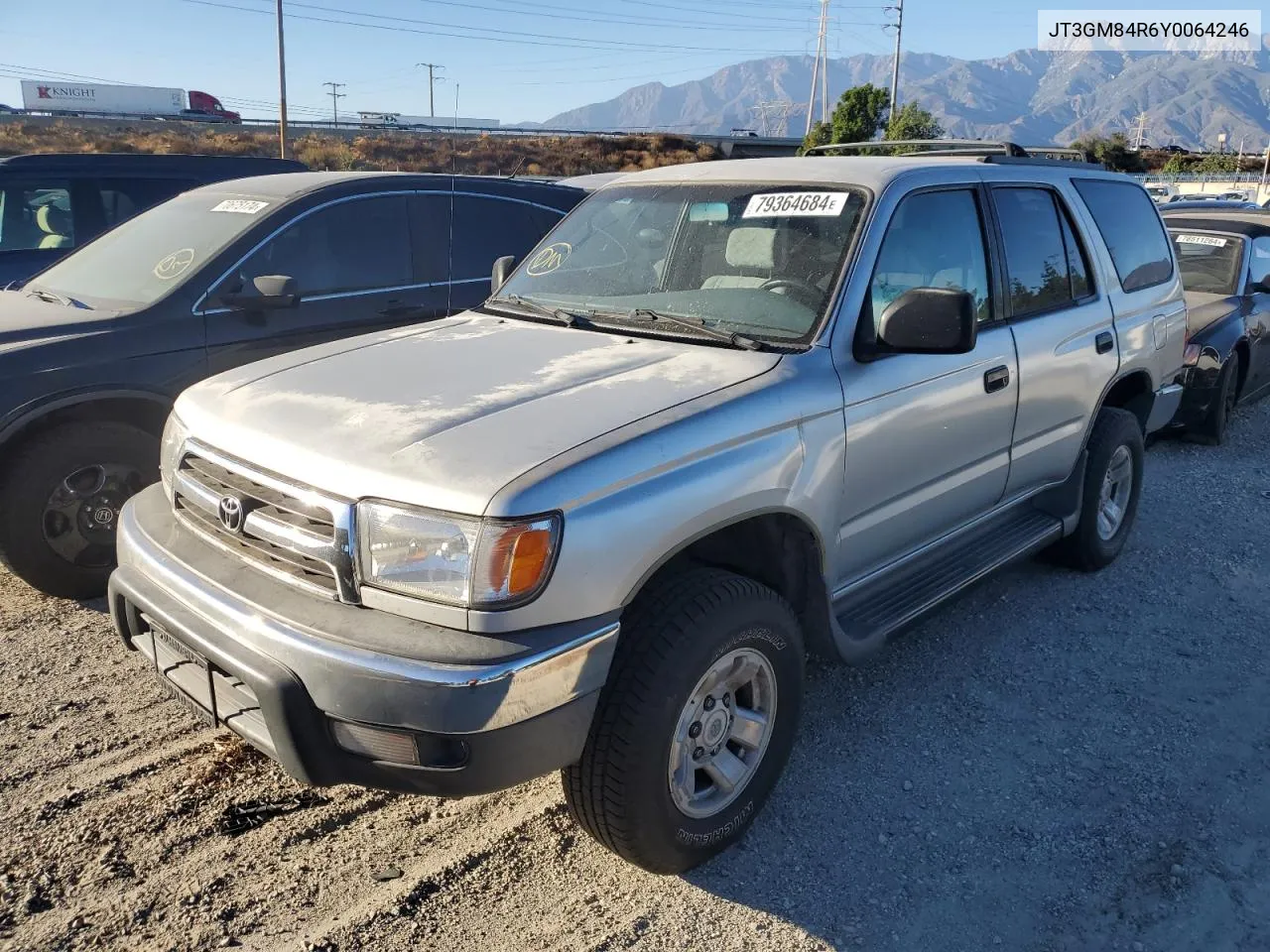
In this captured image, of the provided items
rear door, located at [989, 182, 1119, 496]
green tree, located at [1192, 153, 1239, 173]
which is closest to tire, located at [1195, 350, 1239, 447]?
rear door, located at [989, 182, 1119, 496]

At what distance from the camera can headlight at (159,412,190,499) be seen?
3051mm

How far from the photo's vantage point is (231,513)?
2734mm

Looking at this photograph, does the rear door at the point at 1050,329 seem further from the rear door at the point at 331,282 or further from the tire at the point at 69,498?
the tire at the point at 69,498

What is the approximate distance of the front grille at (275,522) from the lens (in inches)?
96.7

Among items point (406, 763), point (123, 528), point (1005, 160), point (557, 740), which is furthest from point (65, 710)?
point (1005, 160)

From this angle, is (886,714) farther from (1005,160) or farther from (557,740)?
(1005,160)

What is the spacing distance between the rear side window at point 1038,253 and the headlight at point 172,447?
3095 millimetres

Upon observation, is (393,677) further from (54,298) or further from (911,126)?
(911,126)

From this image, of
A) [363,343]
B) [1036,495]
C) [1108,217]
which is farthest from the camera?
[1108,217]

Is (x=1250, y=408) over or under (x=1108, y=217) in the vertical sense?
under

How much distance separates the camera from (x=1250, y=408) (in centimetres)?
919

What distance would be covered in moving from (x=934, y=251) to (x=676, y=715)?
2.09 m

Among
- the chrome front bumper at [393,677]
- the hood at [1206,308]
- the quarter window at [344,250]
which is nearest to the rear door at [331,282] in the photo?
the quarter window at [344,250]

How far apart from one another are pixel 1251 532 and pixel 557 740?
506 centimetres
